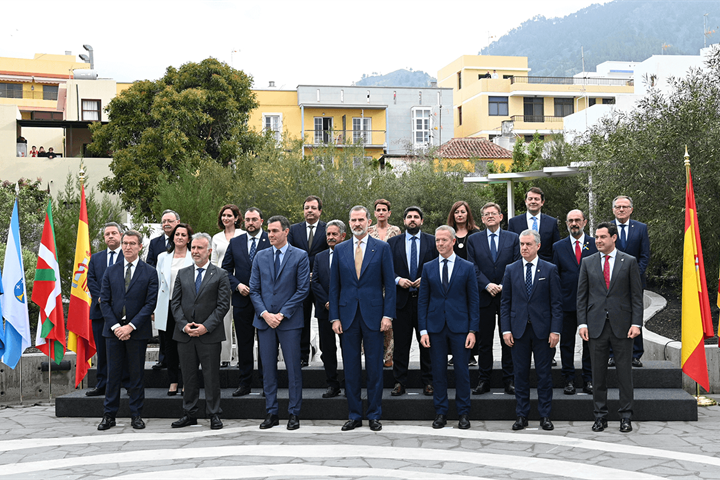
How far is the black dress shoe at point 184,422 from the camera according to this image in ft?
24.2

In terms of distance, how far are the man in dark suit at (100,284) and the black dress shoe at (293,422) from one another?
2.00m

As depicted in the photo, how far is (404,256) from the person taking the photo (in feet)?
26.0

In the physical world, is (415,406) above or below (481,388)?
below

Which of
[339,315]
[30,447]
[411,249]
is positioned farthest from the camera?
[411,249]

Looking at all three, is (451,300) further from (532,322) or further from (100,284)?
(100,284)

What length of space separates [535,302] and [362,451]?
7.60ft

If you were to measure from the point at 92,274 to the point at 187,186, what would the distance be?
800 centimetres

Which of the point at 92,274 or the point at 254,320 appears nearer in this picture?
the point at 254,320

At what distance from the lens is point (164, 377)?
Answer: 27.9 feet

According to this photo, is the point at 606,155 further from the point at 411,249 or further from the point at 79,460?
the point at 79,460

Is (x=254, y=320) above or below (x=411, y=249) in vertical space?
below

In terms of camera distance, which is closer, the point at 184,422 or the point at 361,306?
the point at 361,306

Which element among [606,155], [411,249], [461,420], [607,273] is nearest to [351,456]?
[461,420]

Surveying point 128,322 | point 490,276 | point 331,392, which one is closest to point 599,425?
point 490,276
